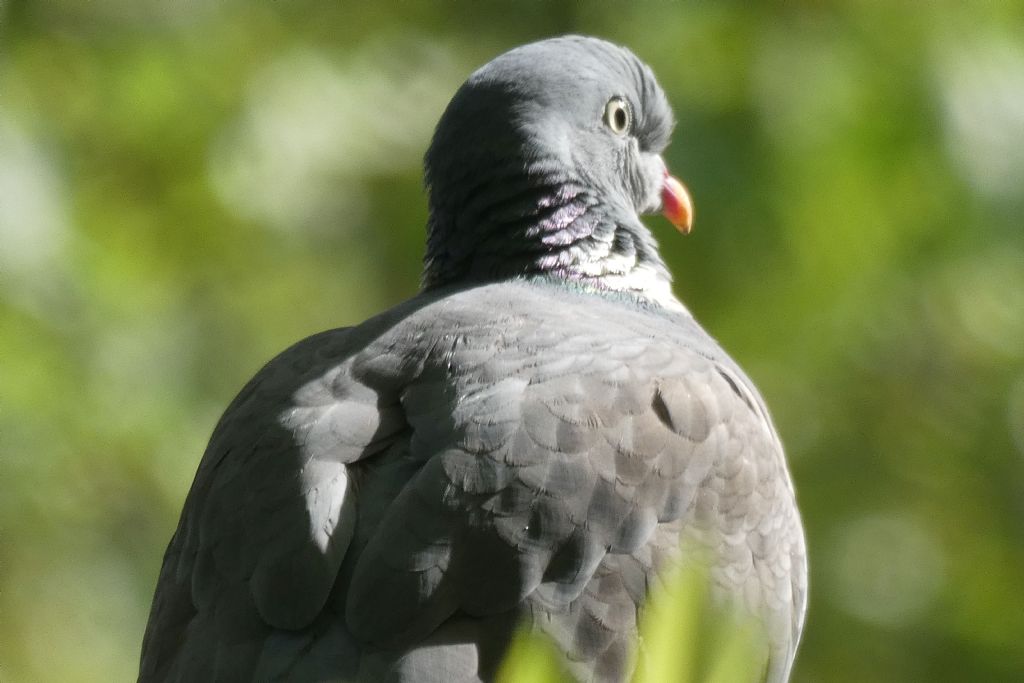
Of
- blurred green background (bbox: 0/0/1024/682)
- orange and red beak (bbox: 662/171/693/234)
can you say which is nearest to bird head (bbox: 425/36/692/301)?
orange and red beak (bbox: 662/171/693/234)

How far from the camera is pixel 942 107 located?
4414 millimetres

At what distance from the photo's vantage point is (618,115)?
380 cm

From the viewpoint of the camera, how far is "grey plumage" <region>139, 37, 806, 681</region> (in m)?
2.34

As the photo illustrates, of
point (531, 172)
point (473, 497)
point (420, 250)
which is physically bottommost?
point (420, 250)

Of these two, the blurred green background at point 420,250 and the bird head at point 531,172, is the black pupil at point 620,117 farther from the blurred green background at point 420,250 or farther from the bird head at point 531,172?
the blurred green background at point 420,250

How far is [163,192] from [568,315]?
9.56 feet

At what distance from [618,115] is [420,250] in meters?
1.78

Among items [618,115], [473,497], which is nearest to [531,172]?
[618,115]

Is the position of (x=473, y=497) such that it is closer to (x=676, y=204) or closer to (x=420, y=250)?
(x=676, y=204)

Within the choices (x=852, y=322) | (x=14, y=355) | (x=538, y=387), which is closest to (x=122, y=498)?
(x=14, y=355)

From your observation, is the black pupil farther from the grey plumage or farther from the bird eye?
the grey plumage

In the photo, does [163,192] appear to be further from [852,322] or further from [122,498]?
[852,322]

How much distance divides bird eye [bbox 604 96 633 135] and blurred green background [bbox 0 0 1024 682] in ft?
2.66

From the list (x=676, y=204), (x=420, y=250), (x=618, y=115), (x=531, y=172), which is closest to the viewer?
(x=531, y=172)
